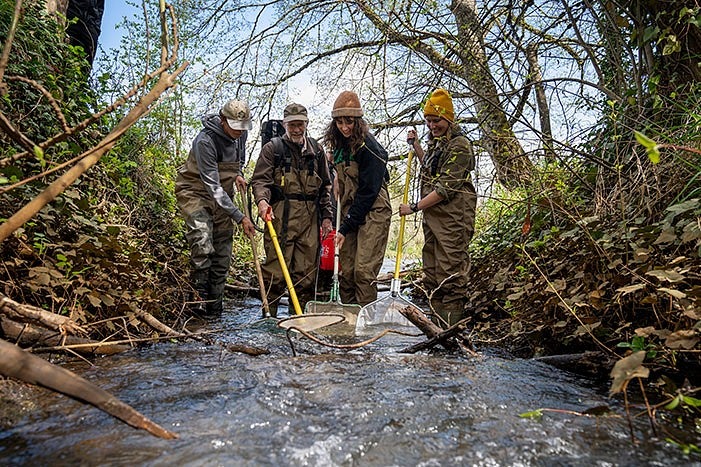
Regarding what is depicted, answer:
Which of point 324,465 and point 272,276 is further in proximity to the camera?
point 272,276

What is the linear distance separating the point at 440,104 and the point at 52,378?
4.06 metres

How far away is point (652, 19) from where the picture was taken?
410 cm

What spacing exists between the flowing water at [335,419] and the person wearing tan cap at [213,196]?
2.31 m

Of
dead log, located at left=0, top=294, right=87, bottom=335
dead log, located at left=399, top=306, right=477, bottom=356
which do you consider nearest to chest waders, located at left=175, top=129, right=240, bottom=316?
dead log, located at left=399, top=306, right=477, bottom=356

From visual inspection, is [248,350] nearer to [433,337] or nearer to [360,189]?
[433,337]

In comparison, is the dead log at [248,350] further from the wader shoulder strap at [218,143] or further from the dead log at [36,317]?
the wader shoulder strap at [218,143]

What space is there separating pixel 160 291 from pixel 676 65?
15.8 ft

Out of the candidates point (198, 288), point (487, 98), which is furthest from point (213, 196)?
point (487, 98)

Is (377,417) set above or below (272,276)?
below

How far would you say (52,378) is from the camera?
152 cm

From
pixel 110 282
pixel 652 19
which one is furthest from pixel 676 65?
pixel 110 282

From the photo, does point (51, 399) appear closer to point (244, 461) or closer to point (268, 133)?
point (244, 461)

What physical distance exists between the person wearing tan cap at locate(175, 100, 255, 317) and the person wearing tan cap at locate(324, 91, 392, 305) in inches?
40.0

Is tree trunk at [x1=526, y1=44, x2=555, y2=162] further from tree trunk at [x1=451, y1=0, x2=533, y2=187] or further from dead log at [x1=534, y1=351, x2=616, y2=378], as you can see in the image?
dead log at [x1=534, y1=351, x2=616, y2=378]
